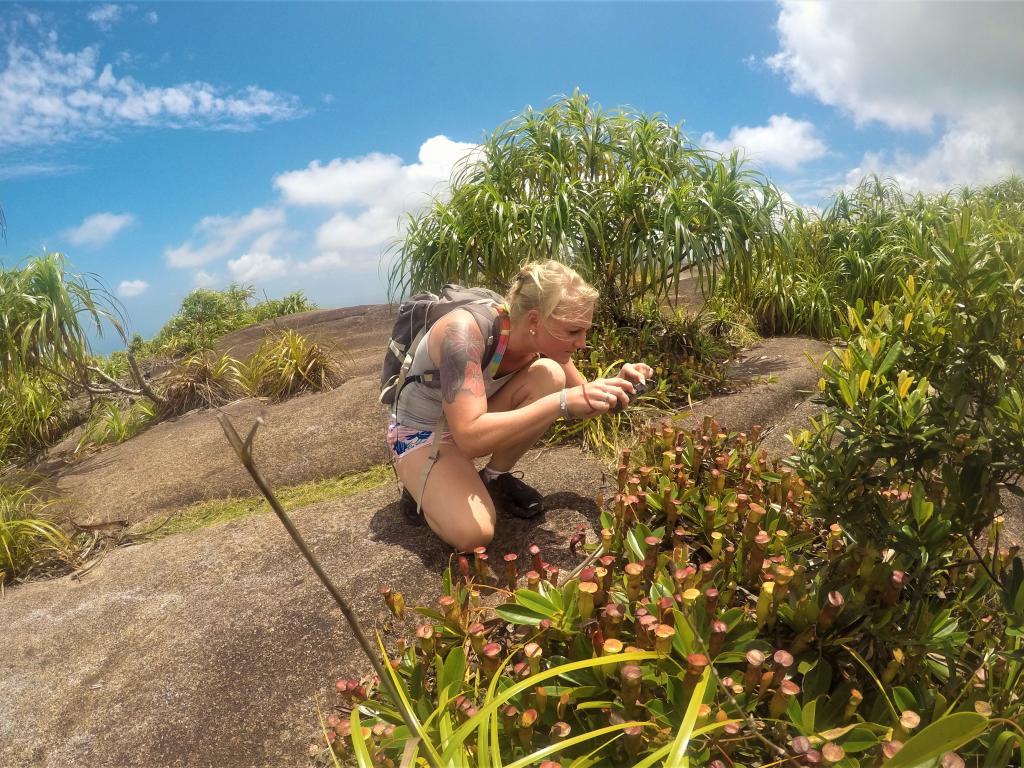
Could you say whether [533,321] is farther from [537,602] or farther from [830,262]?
[830,262]

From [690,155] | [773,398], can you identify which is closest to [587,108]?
[690,155]

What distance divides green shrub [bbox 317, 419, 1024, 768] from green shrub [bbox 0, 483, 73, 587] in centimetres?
264

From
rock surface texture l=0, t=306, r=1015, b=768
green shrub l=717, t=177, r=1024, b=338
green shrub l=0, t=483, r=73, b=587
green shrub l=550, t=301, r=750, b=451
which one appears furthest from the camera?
green shrub l=717, t=177, r=1024, b=338

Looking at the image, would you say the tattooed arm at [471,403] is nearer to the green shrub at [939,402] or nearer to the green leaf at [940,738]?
the green shrub at [939,402]

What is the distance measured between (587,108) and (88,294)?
503 cm

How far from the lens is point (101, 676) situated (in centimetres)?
232

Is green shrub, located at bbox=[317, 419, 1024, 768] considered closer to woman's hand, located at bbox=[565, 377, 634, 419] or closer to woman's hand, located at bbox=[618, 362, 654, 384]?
woman's hand, located at bbox=[565, 377, 634, 419]

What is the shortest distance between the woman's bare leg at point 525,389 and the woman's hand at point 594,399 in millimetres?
579

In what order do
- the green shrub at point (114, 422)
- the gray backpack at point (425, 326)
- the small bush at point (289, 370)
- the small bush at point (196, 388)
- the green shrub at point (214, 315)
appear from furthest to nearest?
the green shrub at point (214, 315)
the small bush at point (196, 388)
the small bush at point (289, 370)
the green shrub at point (114, 422)
the gray backpack at point (425, 326)

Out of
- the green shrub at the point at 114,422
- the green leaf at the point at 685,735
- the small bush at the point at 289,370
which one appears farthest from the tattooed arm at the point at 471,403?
the green shrub at the point at 114,422

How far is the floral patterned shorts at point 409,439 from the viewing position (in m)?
3.02

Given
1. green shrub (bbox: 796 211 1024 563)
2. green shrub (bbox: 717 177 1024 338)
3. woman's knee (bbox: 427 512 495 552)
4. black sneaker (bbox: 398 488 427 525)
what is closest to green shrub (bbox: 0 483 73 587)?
black sneaker (bbox: 398 488 427 525)

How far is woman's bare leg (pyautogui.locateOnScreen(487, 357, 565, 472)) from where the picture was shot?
10.2ft

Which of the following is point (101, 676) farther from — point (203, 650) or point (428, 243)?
point (428, 243)
